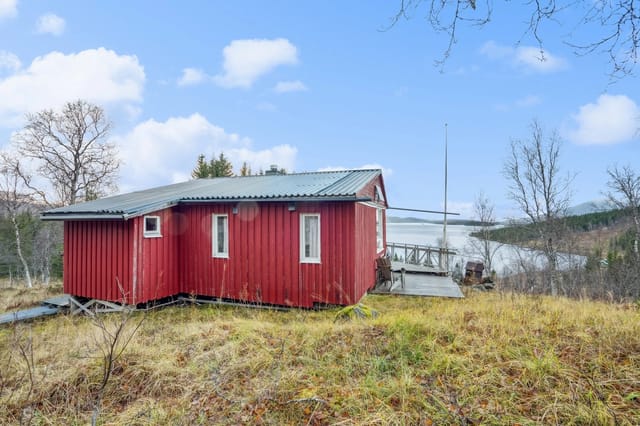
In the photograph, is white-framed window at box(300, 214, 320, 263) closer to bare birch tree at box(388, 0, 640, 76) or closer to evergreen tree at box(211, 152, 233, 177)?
bare birch tree at box(388, 0, 640, 76)

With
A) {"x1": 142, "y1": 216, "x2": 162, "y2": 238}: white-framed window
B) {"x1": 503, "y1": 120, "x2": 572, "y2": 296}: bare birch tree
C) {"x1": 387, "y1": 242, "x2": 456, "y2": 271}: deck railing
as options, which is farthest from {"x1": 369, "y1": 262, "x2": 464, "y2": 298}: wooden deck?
{"x1": 503, "y1": 120, "x2": 572, "y2": 296}: bare birch tree

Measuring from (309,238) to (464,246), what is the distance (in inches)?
992

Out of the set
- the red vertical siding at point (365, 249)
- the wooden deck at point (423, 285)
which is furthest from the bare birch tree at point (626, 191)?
the red vertical siding at point (365, 249)

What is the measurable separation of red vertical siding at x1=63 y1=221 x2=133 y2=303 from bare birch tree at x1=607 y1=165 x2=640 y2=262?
A: 22550mm

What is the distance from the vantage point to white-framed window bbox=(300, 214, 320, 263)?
7.90m

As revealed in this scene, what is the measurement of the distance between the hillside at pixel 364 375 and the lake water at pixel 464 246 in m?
13.5

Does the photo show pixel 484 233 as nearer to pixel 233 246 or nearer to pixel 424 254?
pixel 424 254

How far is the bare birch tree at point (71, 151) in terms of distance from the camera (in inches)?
713

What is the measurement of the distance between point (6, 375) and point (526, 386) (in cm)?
543

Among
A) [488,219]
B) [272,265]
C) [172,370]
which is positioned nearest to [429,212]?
[272,265]

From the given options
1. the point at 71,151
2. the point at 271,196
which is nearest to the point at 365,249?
the point at 271,196

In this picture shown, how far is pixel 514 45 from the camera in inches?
116

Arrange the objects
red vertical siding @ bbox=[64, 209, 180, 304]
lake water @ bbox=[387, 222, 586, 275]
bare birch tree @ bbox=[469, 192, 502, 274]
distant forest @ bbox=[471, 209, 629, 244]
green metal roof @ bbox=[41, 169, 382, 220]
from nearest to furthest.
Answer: green metal roof @ bbox=[41, 169, 382, 220] → red vertical siding @ bbox=[64, 209, 180, 304] → distant forest @ bbox=[471, 209, 629, 244] → lake water @ bbox=[387, 222, 586, 275] → bare birch tree @ bbox=[469, 192, 502, 274]

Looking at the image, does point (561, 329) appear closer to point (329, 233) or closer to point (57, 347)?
point (329, 233)
